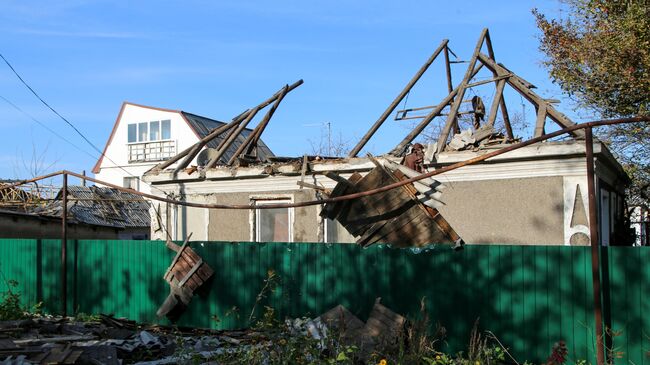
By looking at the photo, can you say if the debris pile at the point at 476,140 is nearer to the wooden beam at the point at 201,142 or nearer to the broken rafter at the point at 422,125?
the broken rafter at the point at 422,125

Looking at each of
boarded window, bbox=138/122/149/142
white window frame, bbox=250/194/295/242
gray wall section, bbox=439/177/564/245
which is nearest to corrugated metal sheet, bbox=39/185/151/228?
boarded window, bbox=138/122/149/142

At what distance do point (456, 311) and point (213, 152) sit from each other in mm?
7362

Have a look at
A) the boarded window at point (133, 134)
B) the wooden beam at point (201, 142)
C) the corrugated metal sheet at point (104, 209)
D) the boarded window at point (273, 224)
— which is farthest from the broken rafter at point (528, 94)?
the boarded window at point (133, 134)

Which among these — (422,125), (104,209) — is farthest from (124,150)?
(422,125)

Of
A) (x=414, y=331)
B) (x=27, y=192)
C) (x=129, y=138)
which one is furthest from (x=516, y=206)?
(x=129, y=138)

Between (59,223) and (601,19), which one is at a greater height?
(601,19)

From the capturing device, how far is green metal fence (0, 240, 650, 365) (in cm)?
675

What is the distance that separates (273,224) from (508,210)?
4.64 metres

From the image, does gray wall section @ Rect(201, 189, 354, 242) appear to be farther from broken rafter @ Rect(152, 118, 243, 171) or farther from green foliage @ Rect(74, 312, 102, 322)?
green foliage @ Rect(74, 312, 102, 322)

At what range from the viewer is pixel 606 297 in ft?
22.1

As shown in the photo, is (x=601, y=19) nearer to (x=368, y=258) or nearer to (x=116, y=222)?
(x=368, y=258)

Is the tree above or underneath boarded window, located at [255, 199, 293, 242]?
above

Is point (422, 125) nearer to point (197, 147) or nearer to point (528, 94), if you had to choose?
point (528, 94)

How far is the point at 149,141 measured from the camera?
41.0m
